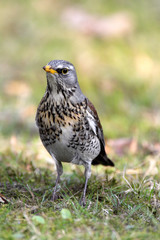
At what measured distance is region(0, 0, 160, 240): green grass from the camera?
3.20 meters

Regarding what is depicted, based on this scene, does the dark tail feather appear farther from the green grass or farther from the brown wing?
the green grass

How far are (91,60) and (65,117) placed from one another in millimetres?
5623

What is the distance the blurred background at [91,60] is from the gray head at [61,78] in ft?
5.45

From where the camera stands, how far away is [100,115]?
7.20 m

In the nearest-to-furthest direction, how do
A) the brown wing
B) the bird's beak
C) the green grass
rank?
the green grass < the bird's beak < the brown wing

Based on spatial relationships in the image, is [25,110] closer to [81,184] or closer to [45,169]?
[45,169]

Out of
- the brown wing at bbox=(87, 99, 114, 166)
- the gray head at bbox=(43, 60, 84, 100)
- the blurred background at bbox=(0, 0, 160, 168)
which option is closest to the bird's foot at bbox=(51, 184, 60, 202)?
the brown wing at bbox=(87, 99, 114, 166)

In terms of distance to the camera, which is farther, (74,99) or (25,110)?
(25,110)

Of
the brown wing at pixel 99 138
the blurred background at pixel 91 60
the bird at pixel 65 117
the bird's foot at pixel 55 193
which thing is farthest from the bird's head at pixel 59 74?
the blurred background at pixel 91 60

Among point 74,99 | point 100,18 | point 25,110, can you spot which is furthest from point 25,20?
point 74,99

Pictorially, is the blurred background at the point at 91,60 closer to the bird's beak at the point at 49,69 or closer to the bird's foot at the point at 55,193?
the bird's foot at the point at 55,193

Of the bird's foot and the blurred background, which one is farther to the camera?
the blurred background

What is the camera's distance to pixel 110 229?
9.98 ft

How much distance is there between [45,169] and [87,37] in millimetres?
5920
